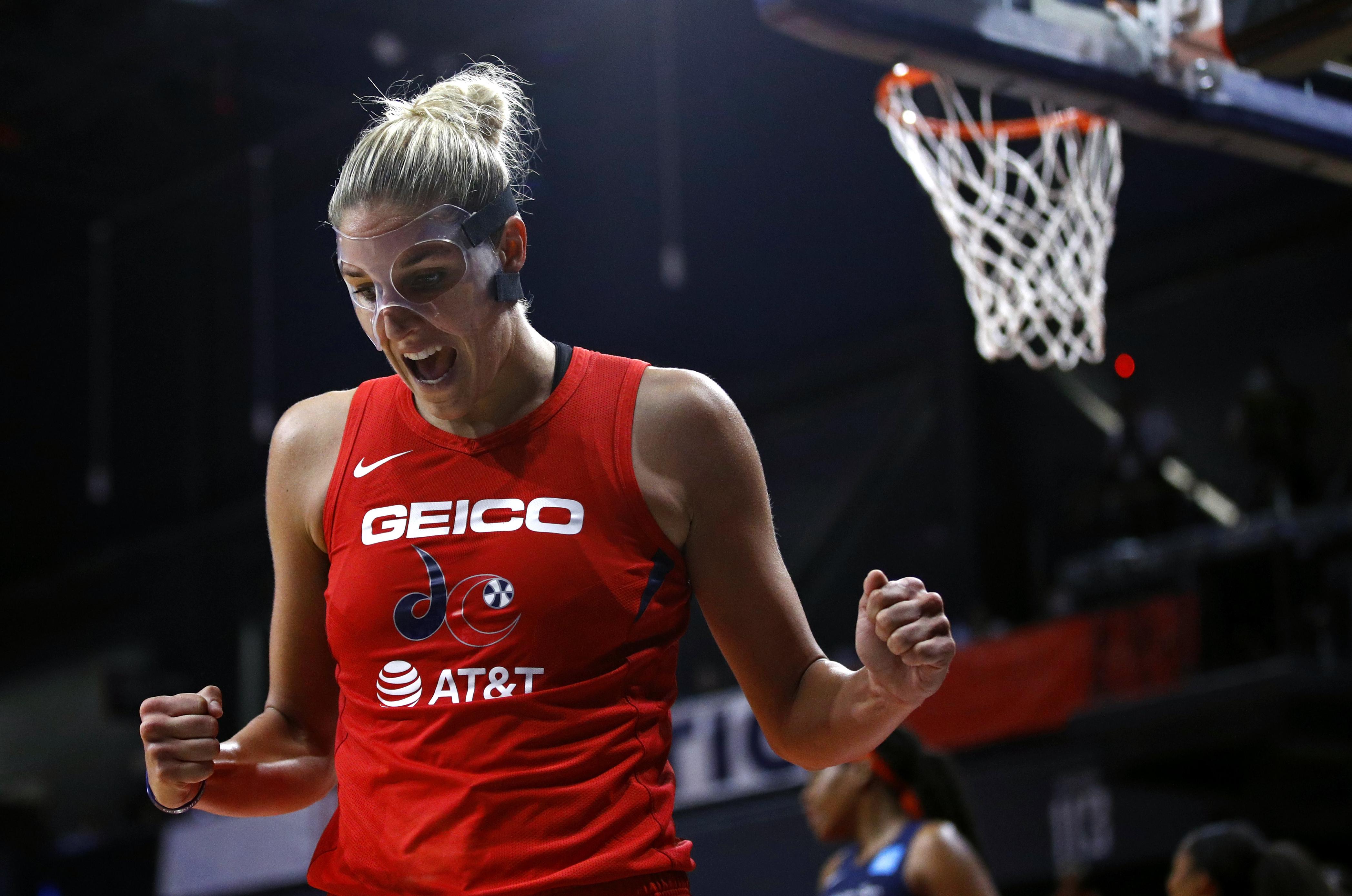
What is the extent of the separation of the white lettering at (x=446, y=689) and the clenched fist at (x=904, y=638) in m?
0.50

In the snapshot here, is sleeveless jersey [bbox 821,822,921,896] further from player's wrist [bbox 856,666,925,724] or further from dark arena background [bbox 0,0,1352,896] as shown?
dark arena background [bbox 0,0,1352,896]

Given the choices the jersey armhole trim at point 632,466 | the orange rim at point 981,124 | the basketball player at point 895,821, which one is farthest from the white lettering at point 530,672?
the orange rim at point 981,124

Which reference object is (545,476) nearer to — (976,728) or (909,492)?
(976,728)

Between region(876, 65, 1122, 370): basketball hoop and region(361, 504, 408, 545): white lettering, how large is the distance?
4.31 meters

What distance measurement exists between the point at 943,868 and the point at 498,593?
8.33 feet

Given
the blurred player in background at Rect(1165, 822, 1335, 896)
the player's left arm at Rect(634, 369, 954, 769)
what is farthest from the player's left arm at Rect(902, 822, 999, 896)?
the player's left arm at Rect(634, 369, 954, 769)

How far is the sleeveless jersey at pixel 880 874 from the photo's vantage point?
13.8 feet

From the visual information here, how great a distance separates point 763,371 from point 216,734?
39.3 ft

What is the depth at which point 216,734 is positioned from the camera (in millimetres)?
2014

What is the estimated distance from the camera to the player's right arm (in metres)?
2.16

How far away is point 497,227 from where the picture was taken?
2.12 meters

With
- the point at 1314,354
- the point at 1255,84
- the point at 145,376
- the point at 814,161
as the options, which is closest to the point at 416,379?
the point at 1255,84

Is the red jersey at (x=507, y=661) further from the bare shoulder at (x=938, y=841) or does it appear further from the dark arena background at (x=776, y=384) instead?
the dark arena background at (x=776, y=384)

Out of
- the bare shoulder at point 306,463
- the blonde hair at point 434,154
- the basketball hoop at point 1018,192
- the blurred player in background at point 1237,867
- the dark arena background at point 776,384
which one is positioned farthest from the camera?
the dark arena background at point 776,384
